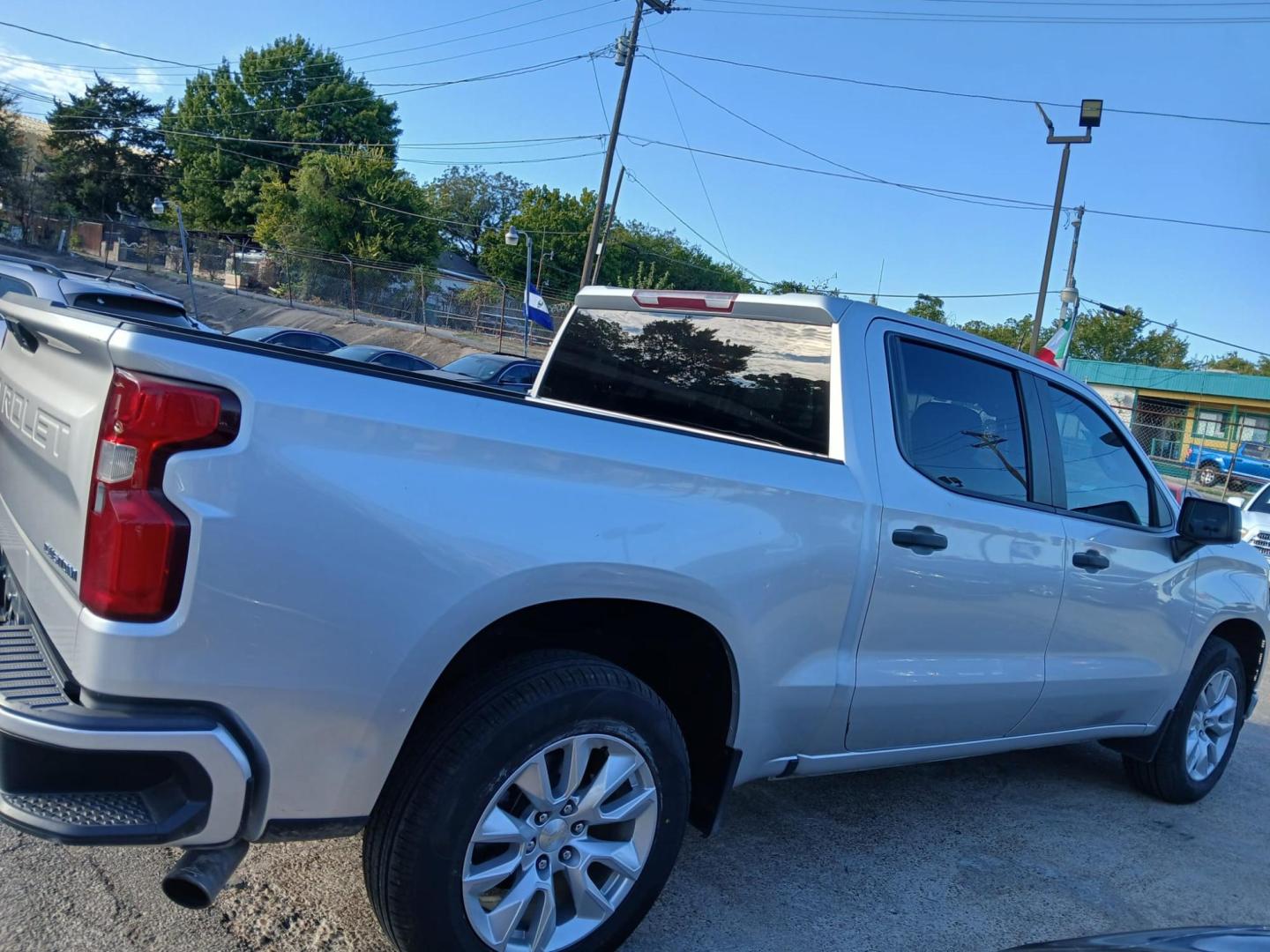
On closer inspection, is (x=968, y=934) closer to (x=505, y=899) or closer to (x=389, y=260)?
(x=505, y=899)

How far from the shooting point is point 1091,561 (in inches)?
150

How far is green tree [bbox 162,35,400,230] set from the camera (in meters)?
58.9

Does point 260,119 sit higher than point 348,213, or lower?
higher

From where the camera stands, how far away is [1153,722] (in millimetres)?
4449

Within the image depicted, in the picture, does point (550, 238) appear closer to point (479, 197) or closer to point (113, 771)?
point (479, 197)

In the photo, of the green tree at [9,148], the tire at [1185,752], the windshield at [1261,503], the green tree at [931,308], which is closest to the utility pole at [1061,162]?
the windshield at [1261,503]

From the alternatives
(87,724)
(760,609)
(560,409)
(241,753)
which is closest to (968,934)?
(760,609)

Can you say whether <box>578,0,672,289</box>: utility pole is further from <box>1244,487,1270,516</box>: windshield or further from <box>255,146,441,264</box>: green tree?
<box>255,146,441,264</box>: green tree

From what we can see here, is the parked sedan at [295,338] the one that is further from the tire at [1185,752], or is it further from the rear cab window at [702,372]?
the tire at [1185,752]

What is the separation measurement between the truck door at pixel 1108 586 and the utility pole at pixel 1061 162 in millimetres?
15301

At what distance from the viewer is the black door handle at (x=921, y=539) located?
3.06m

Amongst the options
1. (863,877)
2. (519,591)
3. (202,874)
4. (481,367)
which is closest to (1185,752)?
(863,877)

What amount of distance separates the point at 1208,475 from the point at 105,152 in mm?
66594

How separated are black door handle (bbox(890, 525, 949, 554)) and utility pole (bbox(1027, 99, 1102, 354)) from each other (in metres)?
16.8
